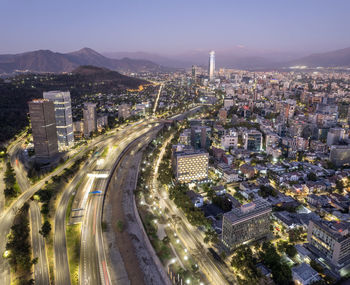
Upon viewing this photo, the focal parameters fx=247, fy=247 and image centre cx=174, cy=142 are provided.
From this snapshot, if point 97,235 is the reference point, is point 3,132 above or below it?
above

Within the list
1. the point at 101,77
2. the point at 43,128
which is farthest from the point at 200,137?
the point at 101,77

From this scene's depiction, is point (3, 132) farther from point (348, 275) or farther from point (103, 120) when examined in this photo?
point (348, 275)

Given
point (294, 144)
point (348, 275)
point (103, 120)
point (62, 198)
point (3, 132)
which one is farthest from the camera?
point (103, 120)

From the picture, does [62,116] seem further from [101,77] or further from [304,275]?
Answer: [101,77]

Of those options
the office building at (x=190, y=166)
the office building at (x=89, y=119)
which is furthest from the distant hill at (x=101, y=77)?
the office building at (x=190, y=166)

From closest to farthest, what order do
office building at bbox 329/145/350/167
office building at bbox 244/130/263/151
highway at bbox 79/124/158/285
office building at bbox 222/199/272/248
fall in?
highway at bbox 79/124/158/285
office building at bbox 222/199/272/248
office building at bbox 329/145/350/167
office building at bbox 244/130/263/151

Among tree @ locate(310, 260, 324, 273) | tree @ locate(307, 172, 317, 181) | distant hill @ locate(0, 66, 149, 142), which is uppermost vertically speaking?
distant hill @ locate(0, 66, 149, 142)

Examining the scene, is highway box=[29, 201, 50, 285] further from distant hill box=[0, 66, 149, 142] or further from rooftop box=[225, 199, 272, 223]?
distant hill box=[0, 66, 149, 142]

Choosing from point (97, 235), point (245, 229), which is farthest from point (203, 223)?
point (97, 235)

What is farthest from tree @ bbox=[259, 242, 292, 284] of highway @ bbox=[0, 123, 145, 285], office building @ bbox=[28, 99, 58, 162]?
office building @ bbox=[28, 99, 58, 162]
